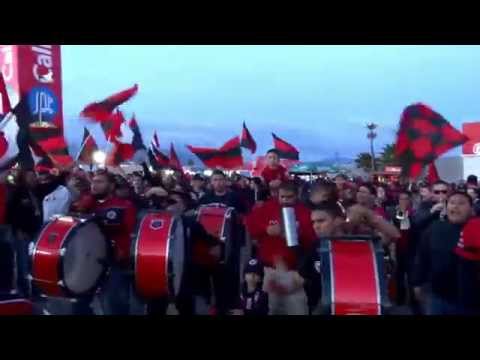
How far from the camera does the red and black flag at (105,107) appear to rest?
977 cm

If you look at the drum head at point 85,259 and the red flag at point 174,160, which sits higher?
the red flag at point 174,160

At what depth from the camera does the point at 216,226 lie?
23.8 feet

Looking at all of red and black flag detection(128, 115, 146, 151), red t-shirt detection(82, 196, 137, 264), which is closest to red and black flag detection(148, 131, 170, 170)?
red and black flag detection(128, 115, 146, 151)

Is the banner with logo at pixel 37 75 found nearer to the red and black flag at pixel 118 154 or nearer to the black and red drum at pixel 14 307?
the red and black flag at pixel 118 154

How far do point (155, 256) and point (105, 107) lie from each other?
174 inches

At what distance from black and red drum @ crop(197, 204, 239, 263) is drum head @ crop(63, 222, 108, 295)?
4.22 feet

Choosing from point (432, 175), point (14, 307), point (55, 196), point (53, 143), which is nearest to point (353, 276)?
point (14, 307)

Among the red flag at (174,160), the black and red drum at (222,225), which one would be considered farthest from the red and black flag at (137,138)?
the black and red drum at (222,225)

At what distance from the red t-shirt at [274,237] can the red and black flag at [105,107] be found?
4.47 meters

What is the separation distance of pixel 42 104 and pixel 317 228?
20.3 metres

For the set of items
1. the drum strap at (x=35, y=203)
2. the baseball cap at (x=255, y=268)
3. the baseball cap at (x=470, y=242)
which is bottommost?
the baseball cap at (x=255, y=268)

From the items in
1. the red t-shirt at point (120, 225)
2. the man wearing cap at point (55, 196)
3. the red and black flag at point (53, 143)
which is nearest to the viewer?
the red t-shirt at point (120, 225)
